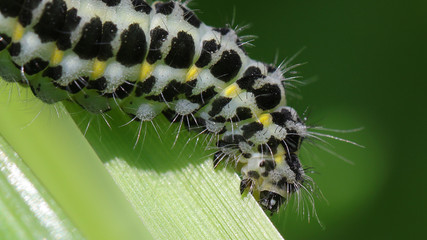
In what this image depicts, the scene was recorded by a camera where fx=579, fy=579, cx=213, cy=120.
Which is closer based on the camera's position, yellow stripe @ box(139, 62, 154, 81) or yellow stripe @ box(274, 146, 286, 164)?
yellow stripe @ box(139, 62, 154, 81)

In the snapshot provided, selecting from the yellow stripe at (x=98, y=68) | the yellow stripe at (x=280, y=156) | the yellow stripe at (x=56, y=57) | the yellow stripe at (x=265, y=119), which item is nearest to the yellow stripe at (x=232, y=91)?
the yellow stripe at (x=265, y=119)

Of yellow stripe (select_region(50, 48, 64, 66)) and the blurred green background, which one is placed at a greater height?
yellow stripe (select_region(50, 48, 64, 66))

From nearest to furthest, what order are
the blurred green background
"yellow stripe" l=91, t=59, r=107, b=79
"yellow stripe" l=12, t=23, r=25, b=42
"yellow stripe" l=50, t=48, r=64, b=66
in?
"yellow stripe" l=12, t=23, r=25, b=42, "yellow stripe" l=50, t=48, r=64, b=66, "yellow stripe" l=91, t=59, r=107, b=79, the blurred green background

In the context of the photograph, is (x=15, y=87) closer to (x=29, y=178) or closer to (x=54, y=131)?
(x=54, y=131)

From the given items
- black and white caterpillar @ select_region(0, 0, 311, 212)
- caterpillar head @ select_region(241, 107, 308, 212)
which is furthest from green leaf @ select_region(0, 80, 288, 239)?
caterpillar head @ select_region(241, 107, 308, 212)

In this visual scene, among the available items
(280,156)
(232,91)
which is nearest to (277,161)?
(280,156)

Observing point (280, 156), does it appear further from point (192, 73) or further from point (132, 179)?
point (132, 179)

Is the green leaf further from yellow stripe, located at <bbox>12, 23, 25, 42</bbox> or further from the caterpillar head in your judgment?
yellow stripe, located at <bbox>12, 23, 25, 42</bbox>
